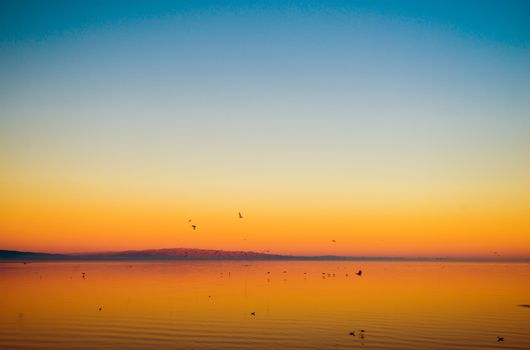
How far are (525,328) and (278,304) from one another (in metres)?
19.8

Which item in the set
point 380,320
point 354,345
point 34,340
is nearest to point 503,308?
point 380,320

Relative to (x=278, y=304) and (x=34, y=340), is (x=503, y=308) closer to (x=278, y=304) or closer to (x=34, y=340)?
(x=278, y=304)

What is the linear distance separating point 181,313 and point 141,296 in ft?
44.5

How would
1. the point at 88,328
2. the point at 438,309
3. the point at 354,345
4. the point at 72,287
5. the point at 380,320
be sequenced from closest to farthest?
the point at 354,345
the point at 88,328
the point at 380,320
the point at 438,309
the point at 72,287

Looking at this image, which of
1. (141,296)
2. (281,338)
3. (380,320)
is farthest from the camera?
(141,296)

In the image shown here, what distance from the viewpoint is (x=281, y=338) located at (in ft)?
101

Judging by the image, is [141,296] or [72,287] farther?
[72,287]

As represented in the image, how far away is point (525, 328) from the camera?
3488cm

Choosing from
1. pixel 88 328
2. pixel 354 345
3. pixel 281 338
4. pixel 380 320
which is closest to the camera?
pixel 354 345

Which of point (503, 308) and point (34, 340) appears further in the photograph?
point (503, 308)

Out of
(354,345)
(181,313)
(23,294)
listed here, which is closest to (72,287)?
(23,294)

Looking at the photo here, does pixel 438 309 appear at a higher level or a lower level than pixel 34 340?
higher

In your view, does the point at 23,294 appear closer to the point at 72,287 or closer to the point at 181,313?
the point at 72,287

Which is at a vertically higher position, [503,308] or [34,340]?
[503,308]
